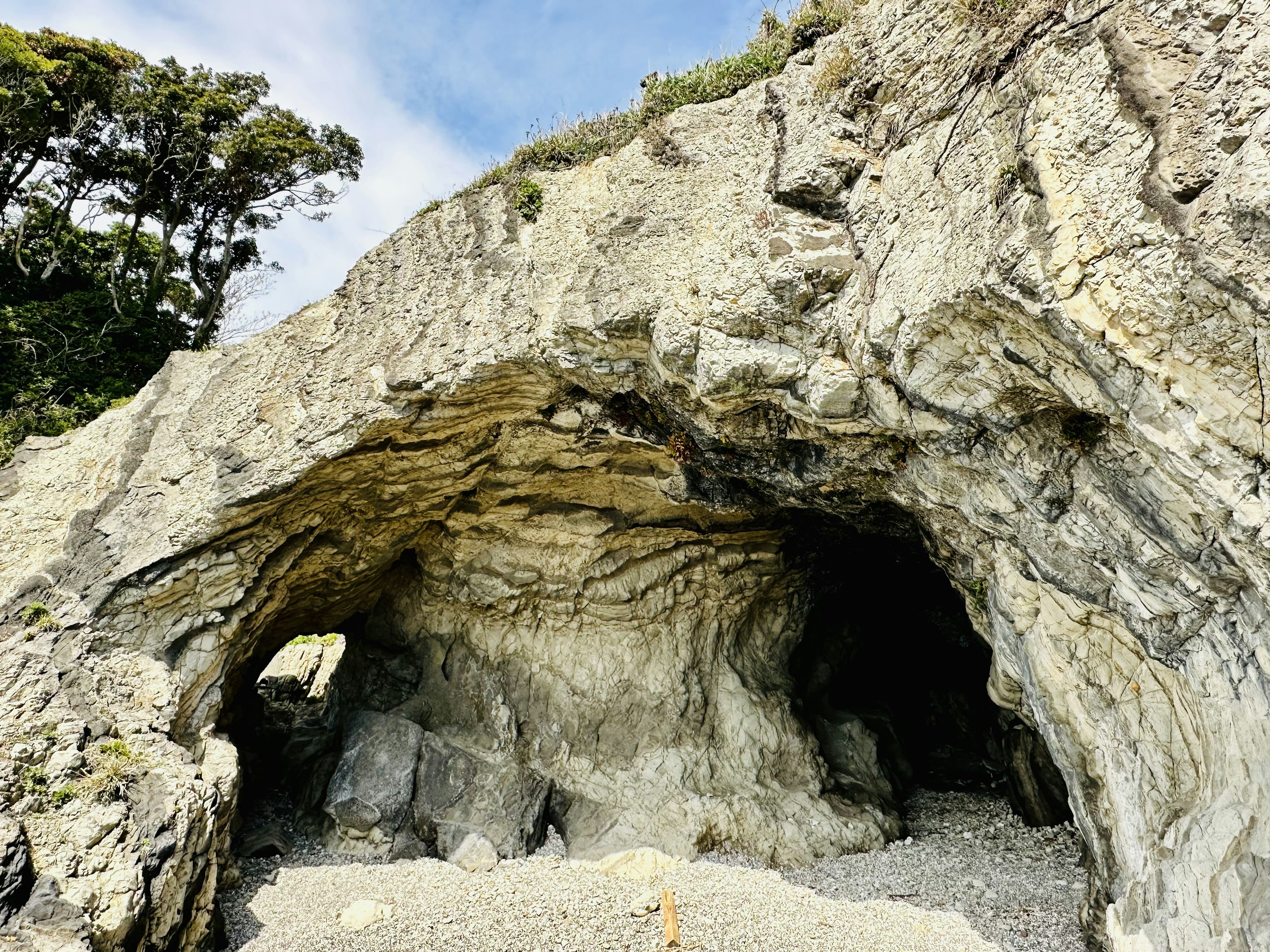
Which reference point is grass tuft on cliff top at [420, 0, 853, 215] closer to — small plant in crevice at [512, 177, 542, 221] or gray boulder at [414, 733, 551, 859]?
small plant in crevice at [512, 177, 542, 221]

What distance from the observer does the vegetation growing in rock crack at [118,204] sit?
15836 millimetres

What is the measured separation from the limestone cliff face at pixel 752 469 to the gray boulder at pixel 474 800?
0.38 meters

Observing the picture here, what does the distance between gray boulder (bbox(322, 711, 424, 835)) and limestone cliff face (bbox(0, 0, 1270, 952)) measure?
93cm

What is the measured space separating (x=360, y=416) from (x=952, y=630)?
11932 millimetres

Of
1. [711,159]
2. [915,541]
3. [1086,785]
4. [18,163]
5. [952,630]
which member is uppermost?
[18,163]

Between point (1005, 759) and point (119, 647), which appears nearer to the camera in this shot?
point (119, 647)

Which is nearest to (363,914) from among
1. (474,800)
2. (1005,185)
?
(474,800)

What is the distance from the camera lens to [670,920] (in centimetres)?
820

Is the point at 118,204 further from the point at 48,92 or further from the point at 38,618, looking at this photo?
the point at 38,618

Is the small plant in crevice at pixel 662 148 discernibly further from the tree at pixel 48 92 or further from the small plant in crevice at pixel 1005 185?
the tree at pixel 48 92

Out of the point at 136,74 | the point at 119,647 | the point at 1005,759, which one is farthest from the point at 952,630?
the point at 136,74

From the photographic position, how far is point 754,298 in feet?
25.4

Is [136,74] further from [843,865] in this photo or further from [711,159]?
[843,865]

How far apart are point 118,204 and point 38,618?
50.8 ft
